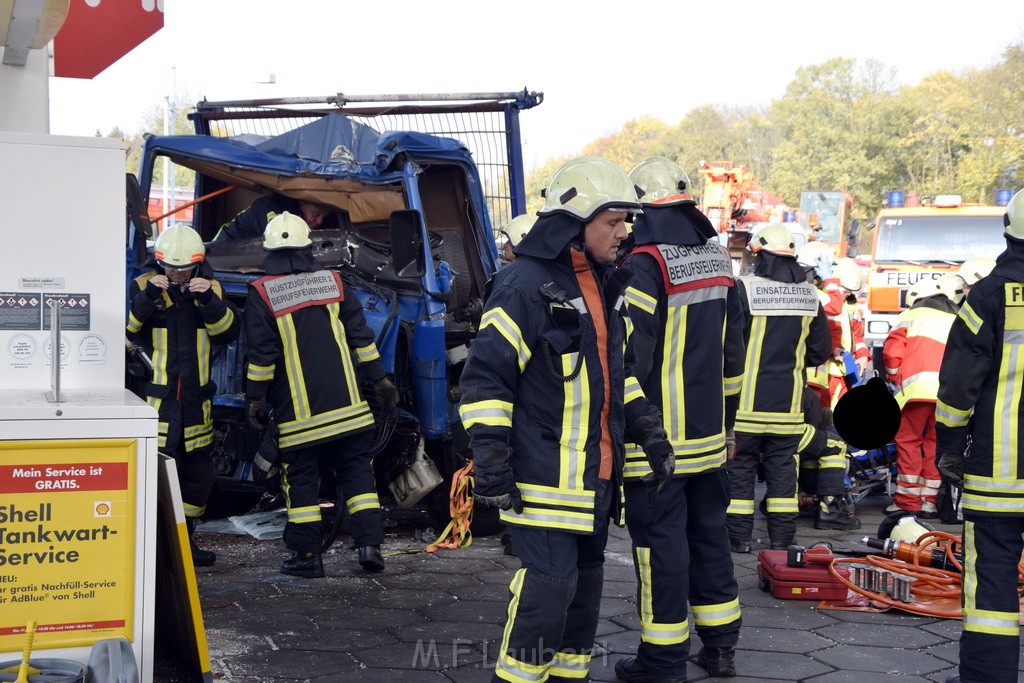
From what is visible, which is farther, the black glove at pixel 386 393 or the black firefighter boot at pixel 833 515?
the black firefighter boot at pixel 833 515

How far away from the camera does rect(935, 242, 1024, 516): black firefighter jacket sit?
4.11 meters

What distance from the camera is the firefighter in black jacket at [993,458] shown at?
409 centimetres

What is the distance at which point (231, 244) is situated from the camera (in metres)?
7.08

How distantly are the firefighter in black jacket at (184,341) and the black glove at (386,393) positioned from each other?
0.90 metres

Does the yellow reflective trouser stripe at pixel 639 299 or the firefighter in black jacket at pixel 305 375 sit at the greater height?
the yellow reflective trouser stripe at pixel 639 299

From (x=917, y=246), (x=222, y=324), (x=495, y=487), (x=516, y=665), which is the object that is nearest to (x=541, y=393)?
(x=495, y=487)

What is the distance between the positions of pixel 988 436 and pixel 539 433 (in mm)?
1830

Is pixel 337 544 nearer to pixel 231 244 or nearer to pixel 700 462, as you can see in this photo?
pixel 231 244

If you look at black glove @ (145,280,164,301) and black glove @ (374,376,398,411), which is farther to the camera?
black glove @ (374,376,398,411)

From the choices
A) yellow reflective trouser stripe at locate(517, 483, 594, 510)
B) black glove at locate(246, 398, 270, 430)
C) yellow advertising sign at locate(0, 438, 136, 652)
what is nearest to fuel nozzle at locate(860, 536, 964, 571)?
yellow reflective trouser stripe at locate(517, 483, 594, 510)

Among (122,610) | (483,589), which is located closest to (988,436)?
(483,589)

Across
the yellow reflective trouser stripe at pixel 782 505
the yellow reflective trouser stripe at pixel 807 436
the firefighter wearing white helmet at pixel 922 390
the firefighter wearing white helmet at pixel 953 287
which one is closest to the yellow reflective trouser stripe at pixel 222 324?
the yellow reflective trouser stripe at pixel 782 505

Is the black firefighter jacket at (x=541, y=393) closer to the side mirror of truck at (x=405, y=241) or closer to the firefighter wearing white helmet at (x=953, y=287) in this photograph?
the side mirror of truck at (x=405, y=241)

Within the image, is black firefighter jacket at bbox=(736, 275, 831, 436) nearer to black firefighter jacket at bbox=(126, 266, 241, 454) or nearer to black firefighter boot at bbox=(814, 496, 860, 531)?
black firefighter boot at bbox=(814, 496, 860, 531)
